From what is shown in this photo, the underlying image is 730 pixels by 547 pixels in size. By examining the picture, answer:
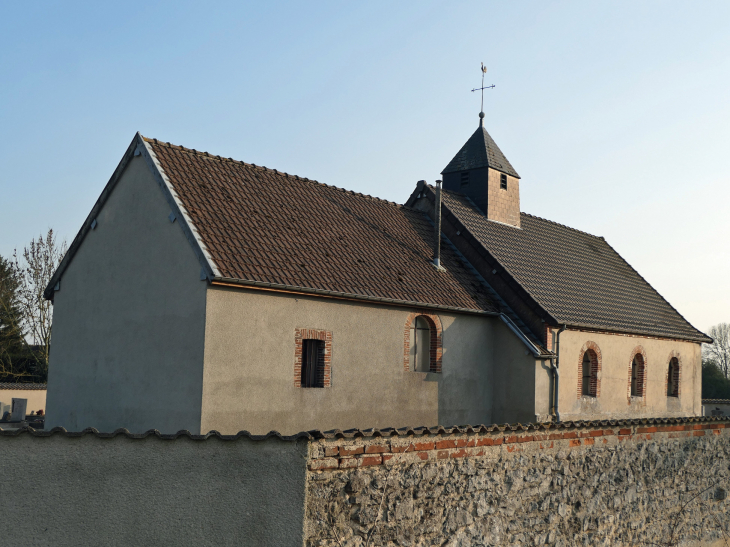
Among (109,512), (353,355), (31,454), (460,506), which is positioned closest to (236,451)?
(109,512)

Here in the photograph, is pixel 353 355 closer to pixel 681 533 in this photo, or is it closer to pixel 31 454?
pixel 681 533

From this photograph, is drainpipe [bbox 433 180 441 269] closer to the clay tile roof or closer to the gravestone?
the clay tile roof

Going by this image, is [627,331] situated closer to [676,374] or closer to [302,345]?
[676,374]

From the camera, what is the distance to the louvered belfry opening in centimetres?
1405

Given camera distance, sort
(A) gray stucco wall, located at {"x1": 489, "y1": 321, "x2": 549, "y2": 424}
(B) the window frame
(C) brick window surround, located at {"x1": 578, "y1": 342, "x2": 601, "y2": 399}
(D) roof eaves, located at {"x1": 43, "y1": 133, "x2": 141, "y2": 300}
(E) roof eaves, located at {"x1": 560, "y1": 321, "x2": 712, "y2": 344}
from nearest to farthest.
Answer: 1. (D) roof eaves, located at {"x1": 43, "y1": 133, "x2": 141, "y2": 300}
2. (A) gray stucco wall, located at {"x1": 489, "y1": 321, "x2": 549, "y2": 424}
3. (E) roof eaves, located at {"x1": 560, "y1": 321, "x2": 712, "y2": 344}
4. (C) brick window surround, located at {"x1": 578, "y1": 342, "x2": 601, "y2": 399}
5. (B) the window frame

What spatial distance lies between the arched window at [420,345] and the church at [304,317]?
4 cm

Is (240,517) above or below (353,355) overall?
below

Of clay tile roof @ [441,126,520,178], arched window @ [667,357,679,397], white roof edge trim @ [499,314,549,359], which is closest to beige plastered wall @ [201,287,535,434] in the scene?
white roof edge trim @ [499,314,549,359]

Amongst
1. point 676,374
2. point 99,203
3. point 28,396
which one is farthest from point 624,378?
point 28,396

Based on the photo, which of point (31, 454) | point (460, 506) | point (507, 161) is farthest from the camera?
point (507, 161)

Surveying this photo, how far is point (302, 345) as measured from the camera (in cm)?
1383

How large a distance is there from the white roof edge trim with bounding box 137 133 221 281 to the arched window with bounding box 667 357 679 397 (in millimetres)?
17207

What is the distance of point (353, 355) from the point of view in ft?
47.9

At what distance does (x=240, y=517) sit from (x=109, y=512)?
1.28 metres
